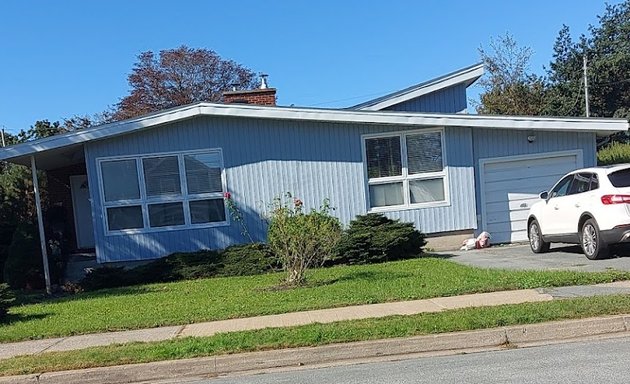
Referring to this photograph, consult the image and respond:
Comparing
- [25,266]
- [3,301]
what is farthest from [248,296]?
[25,266]

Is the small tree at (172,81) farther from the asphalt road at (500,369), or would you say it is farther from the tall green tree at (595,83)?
the asphalt road at (500,369)

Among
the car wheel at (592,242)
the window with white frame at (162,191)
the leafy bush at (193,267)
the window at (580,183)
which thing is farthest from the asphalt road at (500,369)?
the window with white frame at (162,191)

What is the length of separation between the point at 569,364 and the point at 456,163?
9440mm

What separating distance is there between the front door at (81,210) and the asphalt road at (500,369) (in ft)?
47.5

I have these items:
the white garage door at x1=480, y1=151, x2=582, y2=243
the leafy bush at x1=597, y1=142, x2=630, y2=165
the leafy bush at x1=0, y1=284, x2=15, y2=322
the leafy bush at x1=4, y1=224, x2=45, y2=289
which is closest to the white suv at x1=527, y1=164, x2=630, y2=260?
the white garage door at x1=480, y1=151, x2=582, y2=243

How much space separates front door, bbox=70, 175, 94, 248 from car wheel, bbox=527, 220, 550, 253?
13.6 meters

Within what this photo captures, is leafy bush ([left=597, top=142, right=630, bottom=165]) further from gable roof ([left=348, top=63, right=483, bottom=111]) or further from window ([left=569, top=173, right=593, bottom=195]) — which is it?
window ([left=569, top=173, right=593, bottom=195])

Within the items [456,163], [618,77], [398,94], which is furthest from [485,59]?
[456,163]

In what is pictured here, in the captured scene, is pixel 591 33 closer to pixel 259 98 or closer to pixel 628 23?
pixel 628 23

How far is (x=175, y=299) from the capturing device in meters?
10.2

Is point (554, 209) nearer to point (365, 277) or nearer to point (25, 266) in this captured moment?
point (365, 277)

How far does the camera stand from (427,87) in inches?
674

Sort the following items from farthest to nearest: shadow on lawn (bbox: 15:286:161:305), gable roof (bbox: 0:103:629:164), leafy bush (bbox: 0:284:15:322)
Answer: gable roof (bbox: 0:103:629:164)
shadow on lawn (bbox: 15:286:161:305)
leafy bush (bbox: 0:284:15:322)

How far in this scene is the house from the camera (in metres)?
14.0
